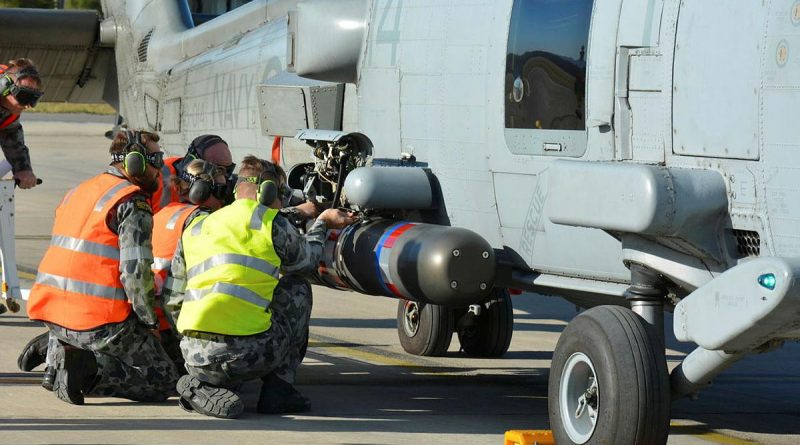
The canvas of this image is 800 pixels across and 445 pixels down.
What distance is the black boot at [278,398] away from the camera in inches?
286

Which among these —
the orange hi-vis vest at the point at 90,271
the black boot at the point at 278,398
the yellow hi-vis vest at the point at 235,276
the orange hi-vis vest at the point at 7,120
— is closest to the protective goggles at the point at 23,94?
the orange hi-vis vest at the point at 7,120

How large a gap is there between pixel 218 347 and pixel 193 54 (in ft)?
21.5

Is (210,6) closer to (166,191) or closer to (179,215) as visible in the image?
(166,191)

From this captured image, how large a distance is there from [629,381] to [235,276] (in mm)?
2223

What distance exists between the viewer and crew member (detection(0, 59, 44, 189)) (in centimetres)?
945

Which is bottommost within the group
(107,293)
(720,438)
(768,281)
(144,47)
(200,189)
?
(720,438)

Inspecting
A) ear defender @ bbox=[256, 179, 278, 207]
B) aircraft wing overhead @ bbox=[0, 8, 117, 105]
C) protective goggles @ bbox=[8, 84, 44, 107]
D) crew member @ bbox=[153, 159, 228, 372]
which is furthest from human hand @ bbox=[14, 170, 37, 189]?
aircraft wing overhead @ bbox=[0, 8, 117, 105]

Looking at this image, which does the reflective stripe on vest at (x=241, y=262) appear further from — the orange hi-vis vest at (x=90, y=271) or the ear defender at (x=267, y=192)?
the orange hi-vis vest at (x=90, y=271)

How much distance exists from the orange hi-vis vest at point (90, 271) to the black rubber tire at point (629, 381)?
275 centimetres

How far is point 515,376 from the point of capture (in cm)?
906

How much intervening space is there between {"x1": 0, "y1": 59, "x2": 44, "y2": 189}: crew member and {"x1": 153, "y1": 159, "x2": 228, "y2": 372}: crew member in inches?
69.8

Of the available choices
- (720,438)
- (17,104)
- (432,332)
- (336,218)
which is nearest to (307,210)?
(336,218)

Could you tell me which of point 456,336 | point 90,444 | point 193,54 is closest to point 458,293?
point 90,444

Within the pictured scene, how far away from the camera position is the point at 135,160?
746 cm
